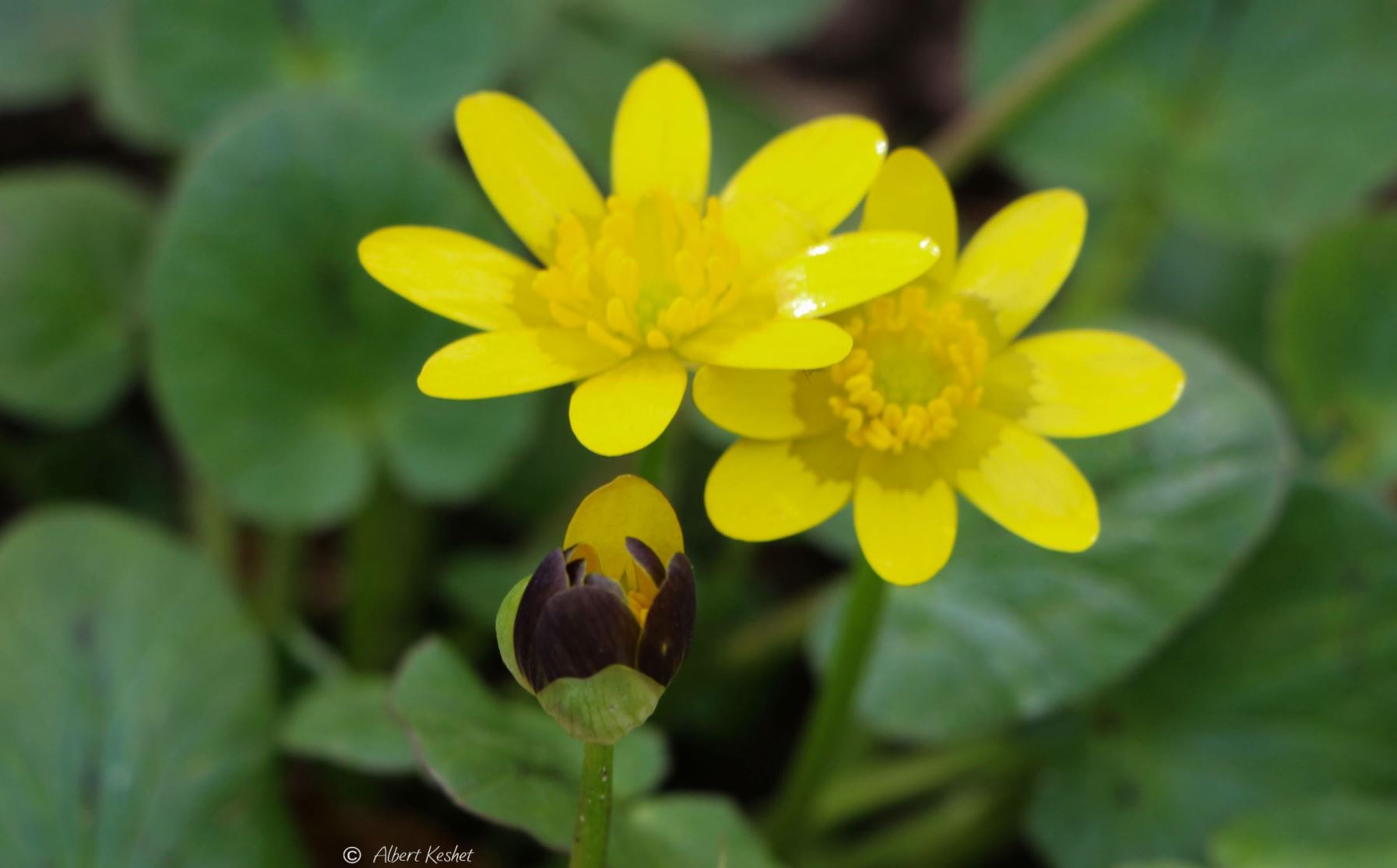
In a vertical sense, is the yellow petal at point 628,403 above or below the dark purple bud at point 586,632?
above

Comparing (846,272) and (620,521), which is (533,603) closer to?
(620,521)

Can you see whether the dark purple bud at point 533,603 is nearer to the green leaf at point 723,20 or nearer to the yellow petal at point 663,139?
the yellow petal at point 663,139

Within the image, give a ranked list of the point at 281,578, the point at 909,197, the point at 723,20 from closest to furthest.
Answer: the point at 909,197
the point at 281,578
the point at 723,20

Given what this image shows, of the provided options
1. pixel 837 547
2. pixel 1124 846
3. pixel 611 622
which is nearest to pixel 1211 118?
pixel 837 547

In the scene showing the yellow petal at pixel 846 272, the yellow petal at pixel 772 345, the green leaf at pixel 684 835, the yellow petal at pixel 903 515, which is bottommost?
the green leaf at pixel 684 835

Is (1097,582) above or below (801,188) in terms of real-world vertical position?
below

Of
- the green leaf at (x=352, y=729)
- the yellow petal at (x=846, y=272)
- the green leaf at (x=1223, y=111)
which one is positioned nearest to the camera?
the yellow petal at (x=846, y=272)

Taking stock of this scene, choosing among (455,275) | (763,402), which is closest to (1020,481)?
(763,402)

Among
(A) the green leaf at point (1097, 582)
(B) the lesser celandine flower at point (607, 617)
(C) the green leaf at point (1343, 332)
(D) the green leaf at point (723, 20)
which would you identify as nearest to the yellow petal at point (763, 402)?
(B) the lesser celandine flower at point (607, 617)

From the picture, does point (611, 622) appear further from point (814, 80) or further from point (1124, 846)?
point (814, 80)

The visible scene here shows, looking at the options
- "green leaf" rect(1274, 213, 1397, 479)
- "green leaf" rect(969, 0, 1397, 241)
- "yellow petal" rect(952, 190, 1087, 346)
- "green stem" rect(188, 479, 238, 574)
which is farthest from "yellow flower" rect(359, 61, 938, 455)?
"green leaf" rect(969, 0, 1397, 241)
